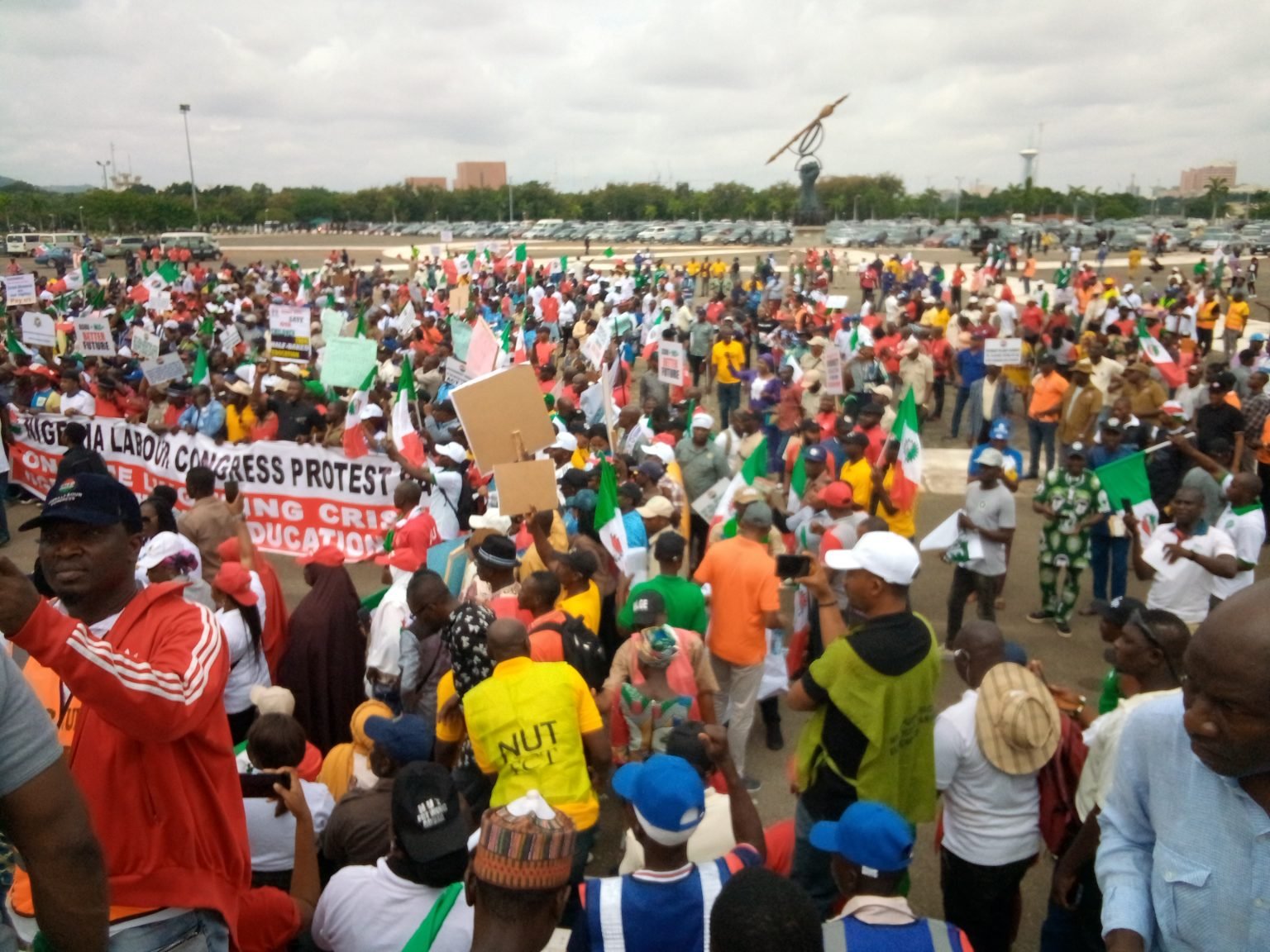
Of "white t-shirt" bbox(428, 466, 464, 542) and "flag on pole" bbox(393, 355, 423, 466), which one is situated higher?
"flag on pole" bbox(393, 355, 423, 466)

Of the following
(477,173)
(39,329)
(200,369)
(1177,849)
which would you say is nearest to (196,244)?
(39,329)

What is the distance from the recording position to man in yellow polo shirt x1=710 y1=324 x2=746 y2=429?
42.3 ft

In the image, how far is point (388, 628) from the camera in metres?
4.64

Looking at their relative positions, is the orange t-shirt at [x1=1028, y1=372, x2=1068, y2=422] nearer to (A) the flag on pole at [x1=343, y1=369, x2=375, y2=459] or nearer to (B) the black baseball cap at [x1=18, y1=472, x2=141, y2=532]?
(A) the flag on pole at [x1=343, y1=369, x2=375, y2=459]

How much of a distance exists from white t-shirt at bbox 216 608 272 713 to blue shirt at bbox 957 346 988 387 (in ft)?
34.4

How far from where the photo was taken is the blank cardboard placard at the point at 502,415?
6355 millimetres

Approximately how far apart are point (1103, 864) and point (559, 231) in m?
74.9

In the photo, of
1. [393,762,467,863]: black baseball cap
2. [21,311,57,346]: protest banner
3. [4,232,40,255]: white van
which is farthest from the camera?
[4,232,40,255]: white van

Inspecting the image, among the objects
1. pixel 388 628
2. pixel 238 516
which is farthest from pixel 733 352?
pixel 388 628

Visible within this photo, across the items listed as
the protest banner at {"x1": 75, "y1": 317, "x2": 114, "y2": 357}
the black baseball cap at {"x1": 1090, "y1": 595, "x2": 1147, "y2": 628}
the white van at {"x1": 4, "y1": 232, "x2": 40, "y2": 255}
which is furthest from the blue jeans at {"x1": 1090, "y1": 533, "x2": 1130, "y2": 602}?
the white van at {"x1": 4, "y1": 232, "x2": 40, "y2": 255}

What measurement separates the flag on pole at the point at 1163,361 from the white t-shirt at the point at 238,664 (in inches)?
414

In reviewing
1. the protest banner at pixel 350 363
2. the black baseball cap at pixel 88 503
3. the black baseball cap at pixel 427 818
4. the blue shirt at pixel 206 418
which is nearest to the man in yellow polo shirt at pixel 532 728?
the black baseball cap at pixel 427 818

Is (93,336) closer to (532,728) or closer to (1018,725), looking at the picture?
(532,728)

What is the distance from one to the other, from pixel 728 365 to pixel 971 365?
131 inches
